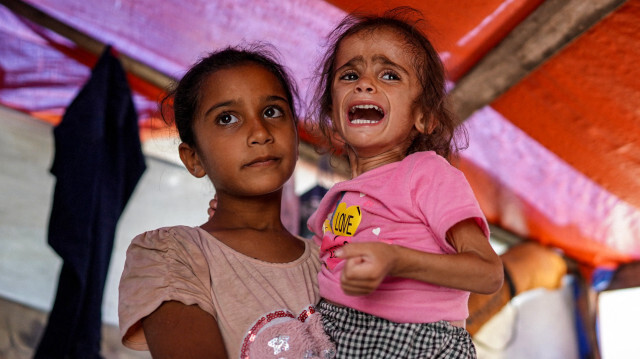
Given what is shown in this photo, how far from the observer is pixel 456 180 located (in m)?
0.97

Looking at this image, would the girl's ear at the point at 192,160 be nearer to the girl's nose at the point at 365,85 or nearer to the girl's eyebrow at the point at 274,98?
the girl's eyebrow at the point at 274,98

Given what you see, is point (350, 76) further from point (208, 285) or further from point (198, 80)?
point (208, 285)

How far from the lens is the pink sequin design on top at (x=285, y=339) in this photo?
98cm

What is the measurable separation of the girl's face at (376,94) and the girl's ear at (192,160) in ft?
1.00

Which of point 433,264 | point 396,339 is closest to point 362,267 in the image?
point 433,264

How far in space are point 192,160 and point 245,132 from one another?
0.66 ft

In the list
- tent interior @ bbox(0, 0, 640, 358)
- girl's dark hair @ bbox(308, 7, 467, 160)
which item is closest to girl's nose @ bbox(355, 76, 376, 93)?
girl's dark hair @ bbox(308, 7, 467, 160)

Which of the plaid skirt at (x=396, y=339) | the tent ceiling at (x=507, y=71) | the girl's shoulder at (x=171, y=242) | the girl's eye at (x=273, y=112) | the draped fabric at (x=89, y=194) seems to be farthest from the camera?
the draped fabric at (x=89, y=194)

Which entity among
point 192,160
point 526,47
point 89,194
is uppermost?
point 526,47

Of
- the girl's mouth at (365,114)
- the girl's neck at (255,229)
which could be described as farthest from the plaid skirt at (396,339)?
the girl's mouth at (365,114)

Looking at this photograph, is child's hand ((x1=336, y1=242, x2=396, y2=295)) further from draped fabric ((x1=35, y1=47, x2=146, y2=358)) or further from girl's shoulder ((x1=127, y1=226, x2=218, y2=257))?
draped fabric ((x1=35, y1=47, x2=146, y2=358))

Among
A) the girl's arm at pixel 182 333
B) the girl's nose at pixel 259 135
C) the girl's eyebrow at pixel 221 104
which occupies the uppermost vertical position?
the girl's eyebrow at pixel 221 104

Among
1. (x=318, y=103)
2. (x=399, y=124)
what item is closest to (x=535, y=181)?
(x=318, y=103)

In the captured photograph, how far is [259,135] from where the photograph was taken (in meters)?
1.17
